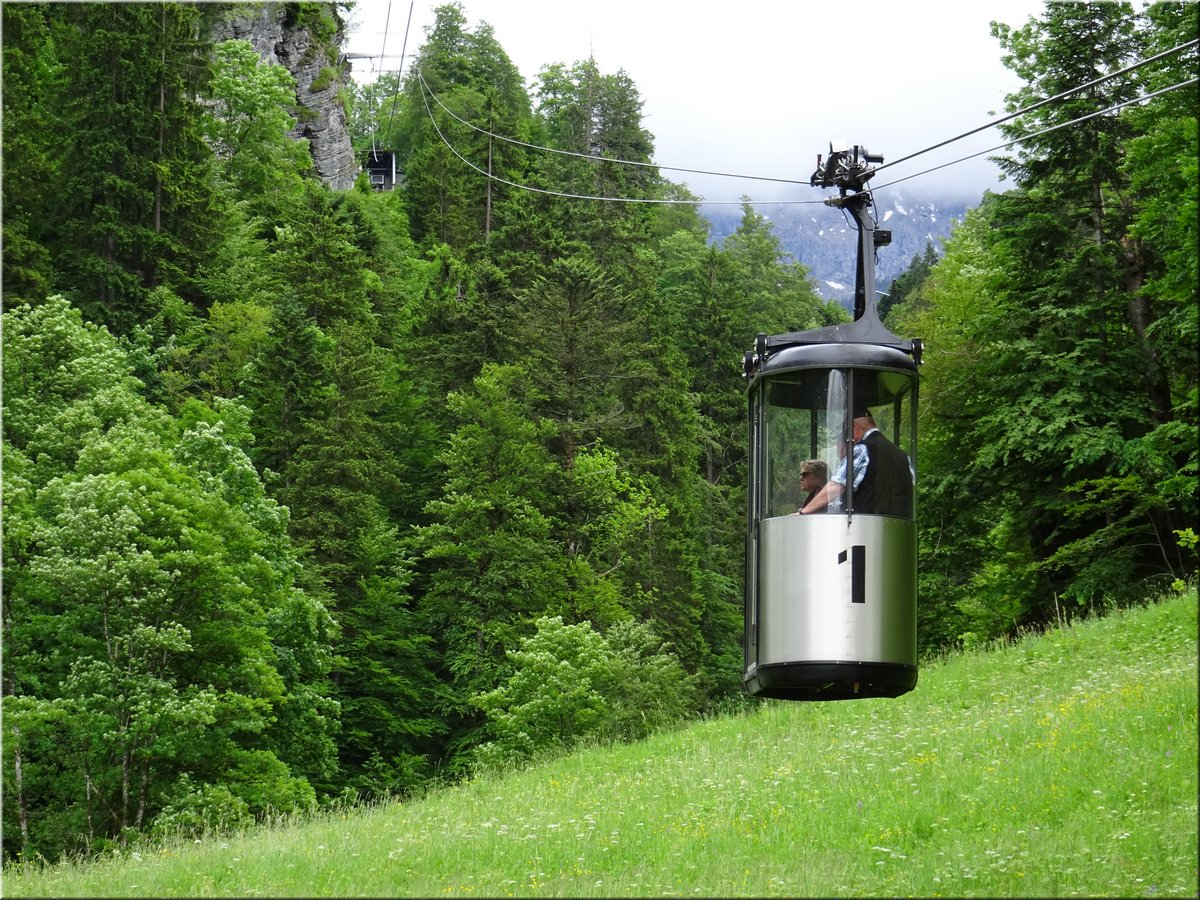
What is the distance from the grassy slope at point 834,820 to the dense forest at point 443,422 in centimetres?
671

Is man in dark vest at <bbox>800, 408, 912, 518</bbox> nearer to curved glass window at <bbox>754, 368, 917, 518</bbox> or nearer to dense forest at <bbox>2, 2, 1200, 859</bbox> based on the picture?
curved glass window at <bbox>754, 368, 917, 518</bbox>

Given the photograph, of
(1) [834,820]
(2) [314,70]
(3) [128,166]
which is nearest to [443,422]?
(3) [128,166]

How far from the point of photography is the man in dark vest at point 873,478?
40.2 ft

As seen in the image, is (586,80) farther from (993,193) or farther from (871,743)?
(871,743)

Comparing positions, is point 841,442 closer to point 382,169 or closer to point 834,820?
point 834,820

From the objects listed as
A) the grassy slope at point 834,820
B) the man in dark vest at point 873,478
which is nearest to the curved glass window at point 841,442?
the man in dark vest at point 873,478

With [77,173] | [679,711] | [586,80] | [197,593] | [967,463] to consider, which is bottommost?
[679,711]

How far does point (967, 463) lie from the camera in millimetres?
36375

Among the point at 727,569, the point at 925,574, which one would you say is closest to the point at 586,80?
the point at 727,569

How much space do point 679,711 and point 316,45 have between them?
57.4m

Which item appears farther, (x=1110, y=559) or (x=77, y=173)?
(x=77, y=173)

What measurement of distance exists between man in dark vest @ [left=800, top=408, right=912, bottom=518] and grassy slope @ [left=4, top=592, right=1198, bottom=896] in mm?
3096

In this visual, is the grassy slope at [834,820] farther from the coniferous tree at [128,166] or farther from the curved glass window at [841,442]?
the coniferous tree at [128,166]

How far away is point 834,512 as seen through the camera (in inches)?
482
